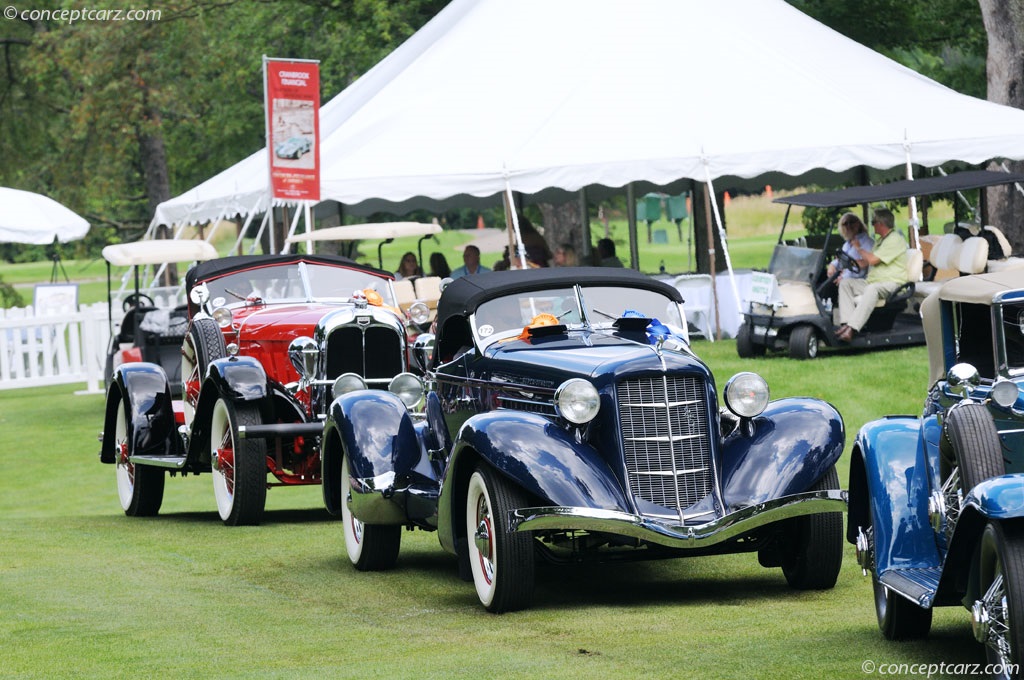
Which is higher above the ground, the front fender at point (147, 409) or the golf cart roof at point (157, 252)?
the golf cart roof at point (157, 252)

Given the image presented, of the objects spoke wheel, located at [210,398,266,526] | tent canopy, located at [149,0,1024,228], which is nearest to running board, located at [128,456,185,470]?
spoke wheel, located at [210,398,266,526]

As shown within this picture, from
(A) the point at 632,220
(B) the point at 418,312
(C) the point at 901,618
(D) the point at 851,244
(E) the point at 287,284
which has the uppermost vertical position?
(A) the point at 632,220

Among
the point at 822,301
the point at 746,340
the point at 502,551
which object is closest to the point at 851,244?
the point at 822,301

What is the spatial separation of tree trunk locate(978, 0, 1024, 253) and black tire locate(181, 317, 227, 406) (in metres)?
12.6

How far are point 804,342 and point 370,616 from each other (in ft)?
37.5

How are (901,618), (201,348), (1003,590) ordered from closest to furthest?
(1003,590), (901,618), (201,348)

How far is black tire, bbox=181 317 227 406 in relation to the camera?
1214 cm

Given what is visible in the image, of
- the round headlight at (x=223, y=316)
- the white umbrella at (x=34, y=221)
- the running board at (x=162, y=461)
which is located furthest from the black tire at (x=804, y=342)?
the white umbrella at (x=34, y=221)

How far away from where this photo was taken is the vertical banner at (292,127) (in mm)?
17578

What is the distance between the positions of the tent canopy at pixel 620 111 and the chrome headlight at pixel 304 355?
782 centimetres

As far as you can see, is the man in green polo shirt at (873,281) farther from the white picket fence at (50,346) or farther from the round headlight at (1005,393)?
the round headlight at (1005,393)

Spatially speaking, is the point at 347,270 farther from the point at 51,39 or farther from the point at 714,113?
the point at 51,39

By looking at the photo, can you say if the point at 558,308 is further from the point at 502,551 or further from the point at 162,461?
the point at 162,461

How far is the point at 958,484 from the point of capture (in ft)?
19.3
